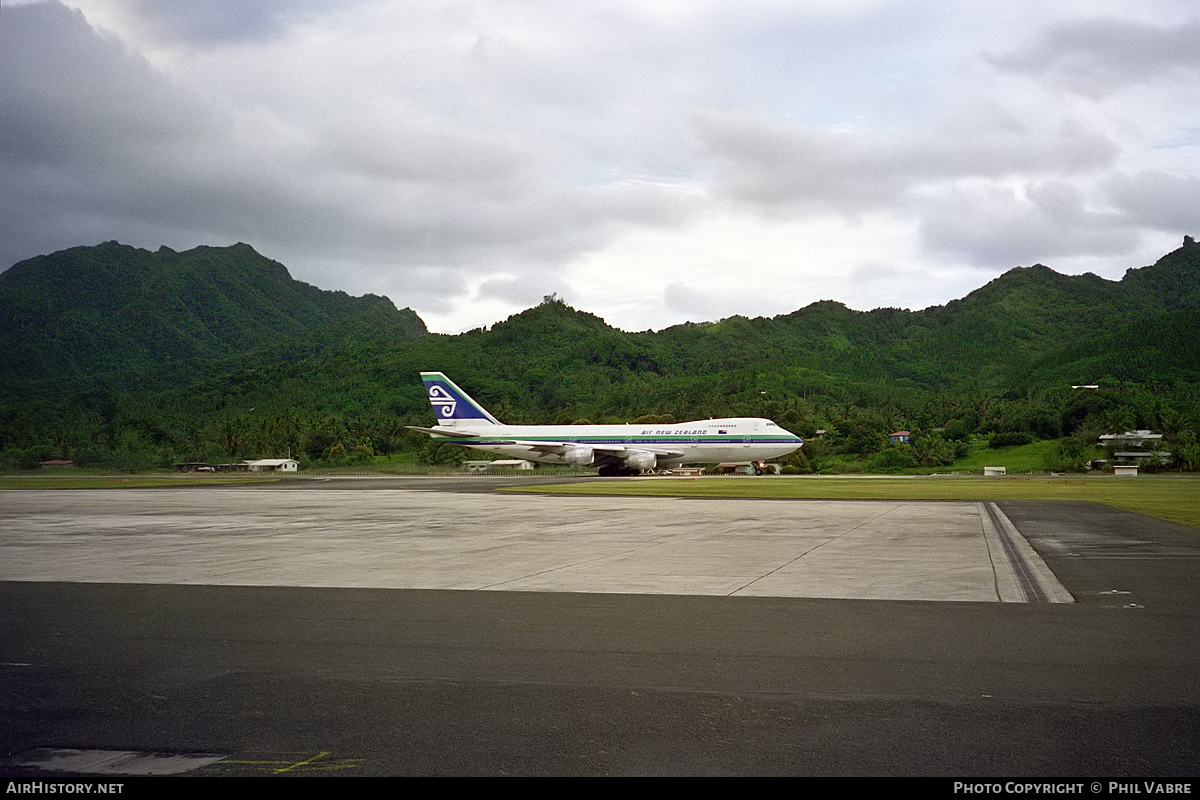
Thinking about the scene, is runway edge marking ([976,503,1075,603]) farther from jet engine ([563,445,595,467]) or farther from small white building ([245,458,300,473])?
small white building ([245,458,300,473])

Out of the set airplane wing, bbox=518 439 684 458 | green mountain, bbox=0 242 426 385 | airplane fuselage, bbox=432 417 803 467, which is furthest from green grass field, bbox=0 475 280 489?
green mountain, bbox=0 242 426 385

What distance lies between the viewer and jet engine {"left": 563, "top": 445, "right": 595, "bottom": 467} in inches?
2556

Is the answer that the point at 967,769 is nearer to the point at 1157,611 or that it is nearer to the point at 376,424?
the point at 1157,611

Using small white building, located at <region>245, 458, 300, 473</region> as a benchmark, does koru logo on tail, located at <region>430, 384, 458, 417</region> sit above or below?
above

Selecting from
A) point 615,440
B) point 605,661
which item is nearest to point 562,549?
point 605,661

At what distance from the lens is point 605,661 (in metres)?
7.26

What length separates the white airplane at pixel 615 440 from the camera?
62.0 m

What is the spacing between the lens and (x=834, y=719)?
5.59m

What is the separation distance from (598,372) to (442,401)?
8920 cm

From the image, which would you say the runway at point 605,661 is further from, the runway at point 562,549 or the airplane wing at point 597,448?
the airplane wing at point 597,448

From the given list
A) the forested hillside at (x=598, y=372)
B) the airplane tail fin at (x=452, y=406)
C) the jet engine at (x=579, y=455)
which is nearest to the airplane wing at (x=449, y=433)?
the airplane tail fin at (x=452, y=406)

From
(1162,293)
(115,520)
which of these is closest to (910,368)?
(1162,293)

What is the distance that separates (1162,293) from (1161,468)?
11327 cm

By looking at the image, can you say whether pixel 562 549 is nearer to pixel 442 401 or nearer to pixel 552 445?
pixel 552 445
